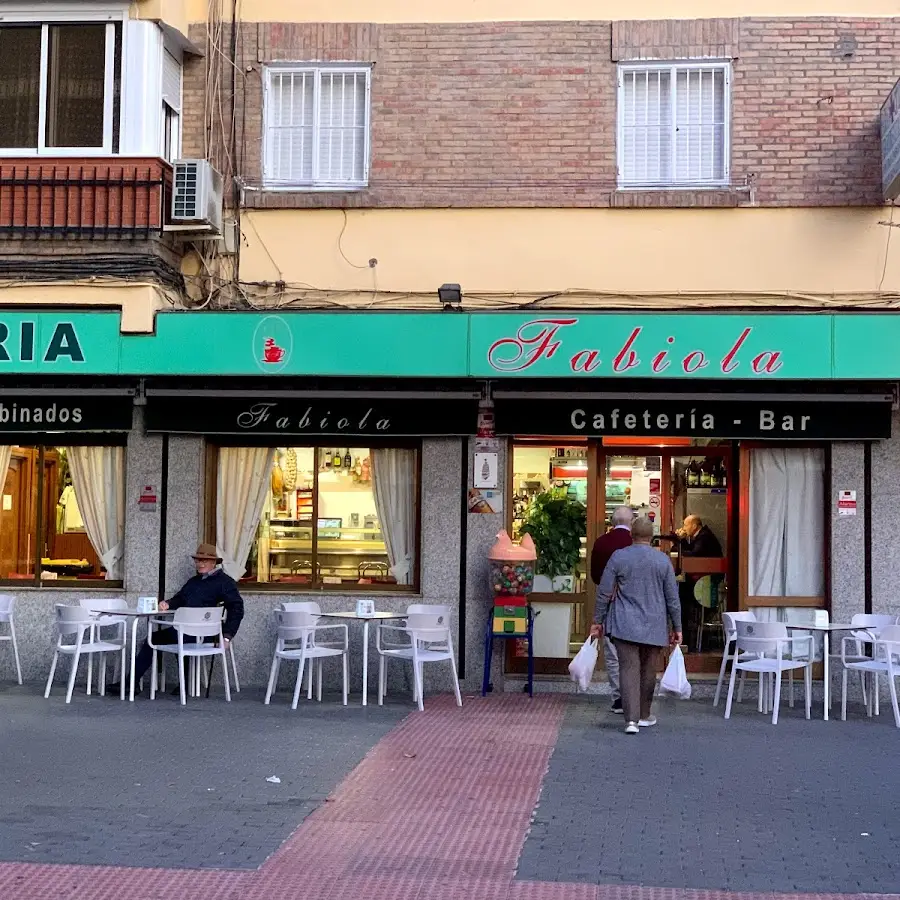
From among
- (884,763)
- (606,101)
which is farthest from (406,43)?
(884,763)

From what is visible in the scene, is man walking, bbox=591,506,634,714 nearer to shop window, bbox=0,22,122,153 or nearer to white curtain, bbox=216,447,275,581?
white curtain, bbox=216,447,275,581

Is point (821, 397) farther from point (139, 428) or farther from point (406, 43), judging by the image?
point (139, 428)

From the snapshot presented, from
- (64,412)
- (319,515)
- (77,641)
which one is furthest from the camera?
(319,515)

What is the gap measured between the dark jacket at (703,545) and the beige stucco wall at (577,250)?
92.1 inches

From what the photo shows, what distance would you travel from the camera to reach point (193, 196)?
12367mm

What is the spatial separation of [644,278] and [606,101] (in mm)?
1732

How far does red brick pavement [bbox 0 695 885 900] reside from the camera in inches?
256

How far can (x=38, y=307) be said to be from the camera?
12.7 metres

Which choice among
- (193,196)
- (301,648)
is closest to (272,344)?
(193,196)

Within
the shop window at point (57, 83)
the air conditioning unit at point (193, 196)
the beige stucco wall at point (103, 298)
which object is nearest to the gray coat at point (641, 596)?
the beige stucco wall at point (103, 298)

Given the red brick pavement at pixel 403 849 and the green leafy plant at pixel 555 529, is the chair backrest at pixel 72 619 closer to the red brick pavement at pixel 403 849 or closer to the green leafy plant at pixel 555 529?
the red brick pavement at pixel 403 849

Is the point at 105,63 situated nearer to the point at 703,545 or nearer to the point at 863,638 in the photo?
the point at 703,545

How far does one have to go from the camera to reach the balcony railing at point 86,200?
1250 cm

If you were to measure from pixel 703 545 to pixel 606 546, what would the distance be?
1425mm
